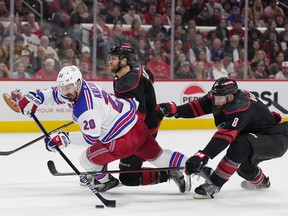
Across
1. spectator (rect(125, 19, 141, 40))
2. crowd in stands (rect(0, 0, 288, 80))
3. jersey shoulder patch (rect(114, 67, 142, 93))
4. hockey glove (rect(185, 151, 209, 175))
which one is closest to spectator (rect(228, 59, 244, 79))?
crowd in stands (rect(0, 0, 288, 80))

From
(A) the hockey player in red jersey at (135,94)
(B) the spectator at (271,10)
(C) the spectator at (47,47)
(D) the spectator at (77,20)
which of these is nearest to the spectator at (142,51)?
(D) the spectator at (77,20)

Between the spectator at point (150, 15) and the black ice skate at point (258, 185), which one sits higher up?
the spectator at point (150, 15)

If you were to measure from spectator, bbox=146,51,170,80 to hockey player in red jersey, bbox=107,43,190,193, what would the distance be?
3973 mm

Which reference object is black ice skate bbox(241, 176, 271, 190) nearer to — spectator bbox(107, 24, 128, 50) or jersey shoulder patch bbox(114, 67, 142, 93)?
jersey shoulder patch bbox(114, 67, 142, 93)

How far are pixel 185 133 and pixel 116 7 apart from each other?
184cm

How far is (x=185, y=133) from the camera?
29.6 ft

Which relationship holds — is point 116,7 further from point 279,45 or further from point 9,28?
point 279,45

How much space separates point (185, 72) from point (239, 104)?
4722mm

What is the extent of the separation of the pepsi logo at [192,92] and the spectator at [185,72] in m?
0.15

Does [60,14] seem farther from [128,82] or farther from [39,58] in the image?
[128,82]

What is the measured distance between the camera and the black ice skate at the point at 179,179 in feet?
17.6

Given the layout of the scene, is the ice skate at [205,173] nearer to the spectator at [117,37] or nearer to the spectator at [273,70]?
the spectator at [117,37]

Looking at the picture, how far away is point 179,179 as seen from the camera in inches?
212

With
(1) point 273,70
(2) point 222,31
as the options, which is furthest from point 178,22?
(1) point 273,70
